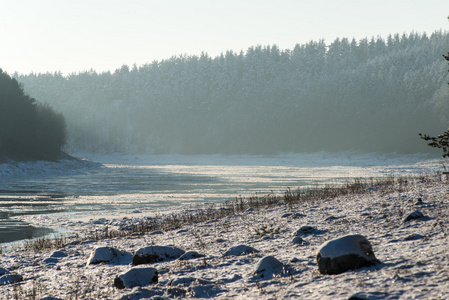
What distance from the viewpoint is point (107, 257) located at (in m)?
10.6

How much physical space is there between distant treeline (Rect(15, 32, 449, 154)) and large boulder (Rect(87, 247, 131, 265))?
117387 millimetres

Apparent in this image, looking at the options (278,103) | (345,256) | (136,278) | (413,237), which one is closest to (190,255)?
(136,278)

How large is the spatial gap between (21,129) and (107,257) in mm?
62999

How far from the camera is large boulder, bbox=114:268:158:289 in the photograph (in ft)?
26.5

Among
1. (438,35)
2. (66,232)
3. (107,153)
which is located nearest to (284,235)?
(66,232)

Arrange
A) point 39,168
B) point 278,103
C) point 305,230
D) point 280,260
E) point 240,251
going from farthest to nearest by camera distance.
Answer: point 278,103 < point 39,168 < point 305,230 < point 240,251 < point 280,260

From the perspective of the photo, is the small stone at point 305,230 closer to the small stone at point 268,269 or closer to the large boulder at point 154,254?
the large boulder at point 154,254

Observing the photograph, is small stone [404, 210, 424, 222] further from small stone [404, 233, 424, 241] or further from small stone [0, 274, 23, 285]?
small stone [0, 274, 23, 285]

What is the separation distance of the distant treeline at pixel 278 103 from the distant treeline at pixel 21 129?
82.3 m

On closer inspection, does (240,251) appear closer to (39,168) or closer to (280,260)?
(280,260)

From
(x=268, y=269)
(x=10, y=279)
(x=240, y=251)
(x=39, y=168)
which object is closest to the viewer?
(x=268, y=269)

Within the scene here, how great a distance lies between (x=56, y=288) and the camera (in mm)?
8695

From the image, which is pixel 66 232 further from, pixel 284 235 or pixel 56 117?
pixel 56 117

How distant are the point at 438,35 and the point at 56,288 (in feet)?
680
